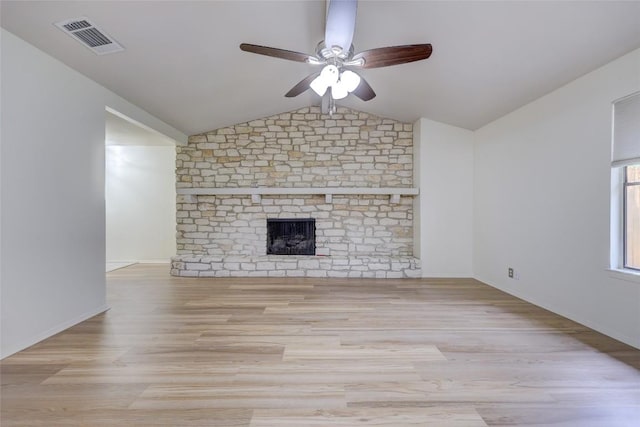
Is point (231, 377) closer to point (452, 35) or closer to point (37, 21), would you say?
point (37, 21)

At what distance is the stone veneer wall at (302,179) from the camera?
206 inches

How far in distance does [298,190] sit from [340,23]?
3.15 metres

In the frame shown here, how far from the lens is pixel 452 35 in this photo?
8.62 ft

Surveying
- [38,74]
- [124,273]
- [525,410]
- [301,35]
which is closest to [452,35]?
[301,35]

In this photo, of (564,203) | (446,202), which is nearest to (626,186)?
(564,203)

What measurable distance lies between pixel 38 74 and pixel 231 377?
2908 millimetres

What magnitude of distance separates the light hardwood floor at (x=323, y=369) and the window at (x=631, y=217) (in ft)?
2.38

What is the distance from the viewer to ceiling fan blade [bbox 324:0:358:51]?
1897mm

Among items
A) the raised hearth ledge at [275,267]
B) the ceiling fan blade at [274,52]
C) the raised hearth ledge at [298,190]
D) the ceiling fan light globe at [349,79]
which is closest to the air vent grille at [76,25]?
the ceiling fan blade at [274,52]

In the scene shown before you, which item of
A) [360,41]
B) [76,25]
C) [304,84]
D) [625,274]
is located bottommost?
[625,274]

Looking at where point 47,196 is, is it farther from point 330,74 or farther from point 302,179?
point 302,179

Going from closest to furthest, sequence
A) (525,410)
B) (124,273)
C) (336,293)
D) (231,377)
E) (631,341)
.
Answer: (525,410)
(231,377)
(631,341)
(336,293)
(124,273)

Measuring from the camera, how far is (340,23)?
2.04 meters

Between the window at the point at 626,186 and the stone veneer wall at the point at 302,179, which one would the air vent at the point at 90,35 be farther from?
the window at the point at 626,186
